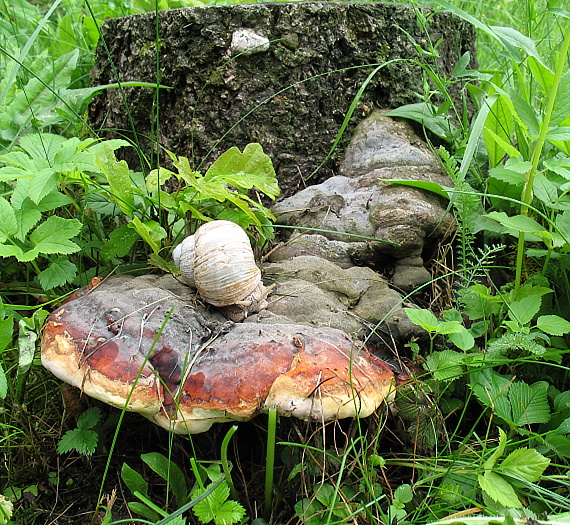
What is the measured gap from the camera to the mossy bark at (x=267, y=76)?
286cm

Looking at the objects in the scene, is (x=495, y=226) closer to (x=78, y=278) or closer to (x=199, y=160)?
(x=199, y=160)

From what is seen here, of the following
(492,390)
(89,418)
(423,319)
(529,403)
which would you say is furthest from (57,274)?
(529,403)

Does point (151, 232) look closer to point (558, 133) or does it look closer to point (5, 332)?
point (5, 332)

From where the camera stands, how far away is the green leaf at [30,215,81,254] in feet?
6.39

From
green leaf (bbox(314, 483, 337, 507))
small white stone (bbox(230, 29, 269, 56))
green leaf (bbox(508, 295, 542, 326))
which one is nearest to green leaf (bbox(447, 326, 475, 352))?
green leaf (bbox(508, 295, 542, 326))

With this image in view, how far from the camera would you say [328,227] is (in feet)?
8.70

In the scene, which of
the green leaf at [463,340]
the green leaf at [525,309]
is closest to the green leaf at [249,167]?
the green leaf at [463,340]

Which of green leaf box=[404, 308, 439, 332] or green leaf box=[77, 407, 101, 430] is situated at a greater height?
green leaf box=[404, 308, 439, 332]

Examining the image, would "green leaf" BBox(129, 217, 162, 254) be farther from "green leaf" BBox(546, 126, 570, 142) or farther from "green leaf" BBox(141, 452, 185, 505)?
"green leaf" BBox(546, 126, 570, 142)

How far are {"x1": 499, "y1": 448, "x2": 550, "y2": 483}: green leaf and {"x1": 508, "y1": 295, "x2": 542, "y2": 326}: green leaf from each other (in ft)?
1.66

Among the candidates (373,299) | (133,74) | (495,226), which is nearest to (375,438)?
(373,299)

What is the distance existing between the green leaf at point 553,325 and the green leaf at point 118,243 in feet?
5.54

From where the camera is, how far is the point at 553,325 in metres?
1.81

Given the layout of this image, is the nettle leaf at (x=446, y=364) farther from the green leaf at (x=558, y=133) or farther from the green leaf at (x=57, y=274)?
the green leaf at (x=57, y=274)
